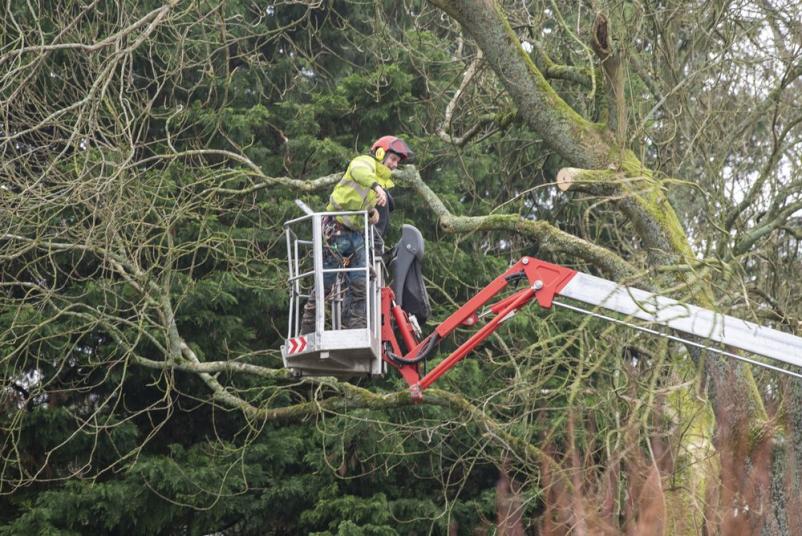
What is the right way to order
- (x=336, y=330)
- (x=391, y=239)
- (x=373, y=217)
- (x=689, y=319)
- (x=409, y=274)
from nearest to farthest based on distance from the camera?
(x=689, y=319), (x=336, y=330), (x=373, y=217), (x=409, y=274), (x=391, y=239)

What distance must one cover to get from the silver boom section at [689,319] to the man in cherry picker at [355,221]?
1363 millimetres

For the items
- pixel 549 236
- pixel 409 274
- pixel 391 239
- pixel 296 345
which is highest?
pixel 549 236

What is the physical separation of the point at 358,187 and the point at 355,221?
27cm

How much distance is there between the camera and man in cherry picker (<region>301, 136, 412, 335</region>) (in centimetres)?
826

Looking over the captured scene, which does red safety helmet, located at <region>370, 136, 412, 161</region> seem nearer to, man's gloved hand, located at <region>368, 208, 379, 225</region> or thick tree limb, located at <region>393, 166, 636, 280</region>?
man's gloved hand, located at <region>368, 208, 379, 225</region>

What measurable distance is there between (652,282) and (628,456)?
1.87 metres

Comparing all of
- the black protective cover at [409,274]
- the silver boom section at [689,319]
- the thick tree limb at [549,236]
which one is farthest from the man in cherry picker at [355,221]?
the thick tree limb at [549,236]

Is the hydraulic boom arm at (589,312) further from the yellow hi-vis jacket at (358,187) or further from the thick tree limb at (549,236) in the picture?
the thick tree limb at (549,236)

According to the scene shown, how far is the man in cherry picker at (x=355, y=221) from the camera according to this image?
826 cm

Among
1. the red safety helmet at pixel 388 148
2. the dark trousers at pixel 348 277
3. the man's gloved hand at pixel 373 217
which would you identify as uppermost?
the red safety helmet at pixel 388 148

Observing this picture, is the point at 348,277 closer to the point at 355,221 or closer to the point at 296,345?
the point at 355,221

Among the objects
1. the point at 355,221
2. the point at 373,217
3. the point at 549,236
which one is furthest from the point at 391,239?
the point at 355,221

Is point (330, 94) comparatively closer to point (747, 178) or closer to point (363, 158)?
point (747, 178)

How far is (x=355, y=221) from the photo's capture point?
8.48 metres
